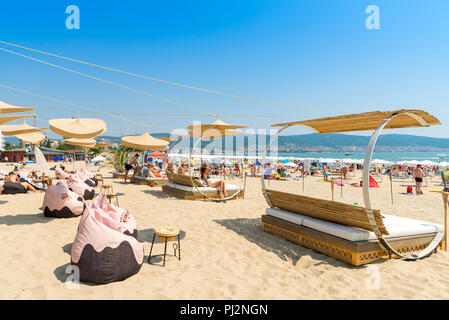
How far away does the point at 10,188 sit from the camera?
9617 millimetres

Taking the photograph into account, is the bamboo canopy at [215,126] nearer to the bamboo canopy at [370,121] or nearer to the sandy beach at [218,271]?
the bamboo canopy at [370,121]

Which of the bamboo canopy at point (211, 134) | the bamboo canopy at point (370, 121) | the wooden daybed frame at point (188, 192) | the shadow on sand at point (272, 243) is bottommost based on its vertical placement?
the shadow on sand at point (272, 243)

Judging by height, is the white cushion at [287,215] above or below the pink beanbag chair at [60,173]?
below

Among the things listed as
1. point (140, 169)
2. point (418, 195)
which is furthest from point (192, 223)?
point (418, 195)

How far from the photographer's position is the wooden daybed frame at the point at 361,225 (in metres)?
3.91

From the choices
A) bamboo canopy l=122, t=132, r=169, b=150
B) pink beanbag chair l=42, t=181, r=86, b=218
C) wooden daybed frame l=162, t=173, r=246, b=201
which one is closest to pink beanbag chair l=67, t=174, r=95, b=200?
pink beanbag chair l=42, t=181, r=86, b=218

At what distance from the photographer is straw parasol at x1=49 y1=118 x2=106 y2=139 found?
6772mm

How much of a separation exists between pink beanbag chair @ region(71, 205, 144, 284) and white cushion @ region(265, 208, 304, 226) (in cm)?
290

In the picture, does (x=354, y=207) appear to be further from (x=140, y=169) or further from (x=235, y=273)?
(x=140, y=169)

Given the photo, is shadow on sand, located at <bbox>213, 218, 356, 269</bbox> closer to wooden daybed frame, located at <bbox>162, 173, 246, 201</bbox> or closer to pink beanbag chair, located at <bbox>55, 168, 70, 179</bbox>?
wooden daybed frame, located at <bbox>162, 173, 246, 201</bbox>

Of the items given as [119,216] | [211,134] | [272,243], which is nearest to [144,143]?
[211,134]

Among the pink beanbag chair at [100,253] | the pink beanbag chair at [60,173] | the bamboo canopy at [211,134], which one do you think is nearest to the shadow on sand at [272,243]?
the pink beanbag chair at [100,253]

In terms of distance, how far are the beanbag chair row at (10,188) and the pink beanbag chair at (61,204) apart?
15.3 ft

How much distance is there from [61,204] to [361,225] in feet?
20.3
